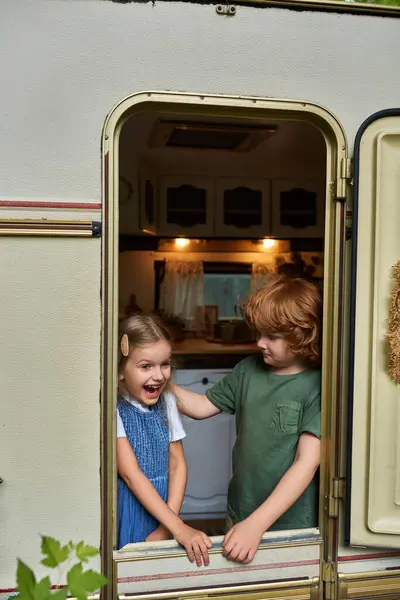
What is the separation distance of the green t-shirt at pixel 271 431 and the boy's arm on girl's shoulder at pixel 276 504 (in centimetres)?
6

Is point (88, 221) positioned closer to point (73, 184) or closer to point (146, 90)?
point (73, 184)

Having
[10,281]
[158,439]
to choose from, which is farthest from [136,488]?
[10,281]

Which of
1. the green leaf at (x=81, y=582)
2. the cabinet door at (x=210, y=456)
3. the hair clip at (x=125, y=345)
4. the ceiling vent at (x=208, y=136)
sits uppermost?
the ceiling vent at (x=208, y=136)

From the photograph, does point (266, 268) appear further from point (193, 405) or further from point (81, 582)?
point (81, 582)

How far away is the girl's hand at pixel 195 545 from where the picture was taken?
1.70m

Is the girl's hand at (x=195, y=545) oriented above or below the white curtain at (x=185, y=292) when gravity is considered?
below

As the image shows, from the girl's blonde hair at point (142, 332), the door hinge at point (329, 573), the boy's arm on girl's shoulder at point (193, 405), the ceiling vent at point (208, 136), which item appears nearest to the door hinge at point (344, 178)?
the girl's blonde hair at point (142, 332)

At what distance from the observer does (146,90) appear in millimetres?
1608

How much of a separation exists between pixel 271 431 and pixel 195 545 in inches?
17.2

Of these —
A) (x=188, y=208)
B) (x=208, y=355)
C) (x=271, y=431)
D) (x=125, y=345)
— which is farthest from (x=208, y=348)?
(x=125, y=345)

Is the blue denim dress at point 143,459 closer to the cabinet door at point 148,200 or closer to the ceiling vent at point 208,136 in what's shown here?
the ceiling vent at point 208,136

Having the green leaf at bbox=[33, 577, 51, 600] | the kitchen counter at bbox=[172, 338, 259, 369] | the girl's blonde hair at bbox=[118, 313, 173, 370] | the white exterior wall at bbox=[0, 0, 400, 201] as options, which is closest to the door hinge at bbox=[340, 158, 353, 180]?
the white exterior wall at bbox=[0, 0, 400, 201]

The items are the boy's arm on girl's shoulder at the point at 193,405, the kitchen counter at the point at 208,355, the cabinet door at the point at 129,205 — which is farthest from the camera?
the cabinet door at the point at 129,205

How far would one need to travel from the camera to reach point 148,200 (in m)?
4.01
